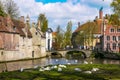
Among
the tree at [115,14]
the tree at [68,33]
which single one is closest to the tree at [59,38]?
the tree at [68,33]

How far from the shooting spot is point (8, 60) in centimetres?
6241

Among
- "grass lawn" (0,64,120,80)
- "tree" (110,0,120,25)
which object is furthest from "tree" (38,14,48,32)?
"grass lawn" (0,64,120,80)

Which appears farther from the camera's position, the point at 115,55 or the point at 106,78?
the point at 115,55

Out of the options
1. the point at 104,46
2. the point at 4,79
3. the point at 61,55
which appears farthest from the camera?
the point at 104,46

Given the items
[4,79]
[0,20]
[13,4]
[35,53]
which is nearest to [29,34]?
[35,53]

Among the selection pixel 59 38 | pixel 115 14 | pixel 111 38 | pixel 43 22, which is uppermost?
pixel 43 22

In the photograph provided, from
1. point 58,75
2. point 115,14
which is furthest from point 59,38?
point 58,75

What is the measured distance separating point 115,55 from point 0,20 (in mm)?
30900

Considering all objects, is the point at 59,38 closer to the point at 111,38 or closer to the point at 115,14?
the point at 111,38

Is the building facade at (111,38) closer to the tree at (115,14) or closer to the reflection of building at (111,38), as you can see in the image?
the reflection of building at (111,38)

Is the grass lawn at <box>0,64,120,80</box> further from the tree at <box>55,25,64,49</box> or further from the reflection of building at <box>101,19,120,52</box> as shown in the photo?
the tree at <box>55,25,64,49</box>

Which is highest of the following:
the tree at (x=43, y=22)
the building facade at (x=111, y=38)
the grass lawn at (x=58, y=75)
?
the tree at (x=43, y=22)

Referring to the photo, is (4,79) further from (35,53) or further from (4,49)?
(35,53)

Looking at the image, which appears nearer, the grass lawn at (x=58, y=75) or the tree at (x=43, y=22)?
the grass lawn at (x=58, y=75)
